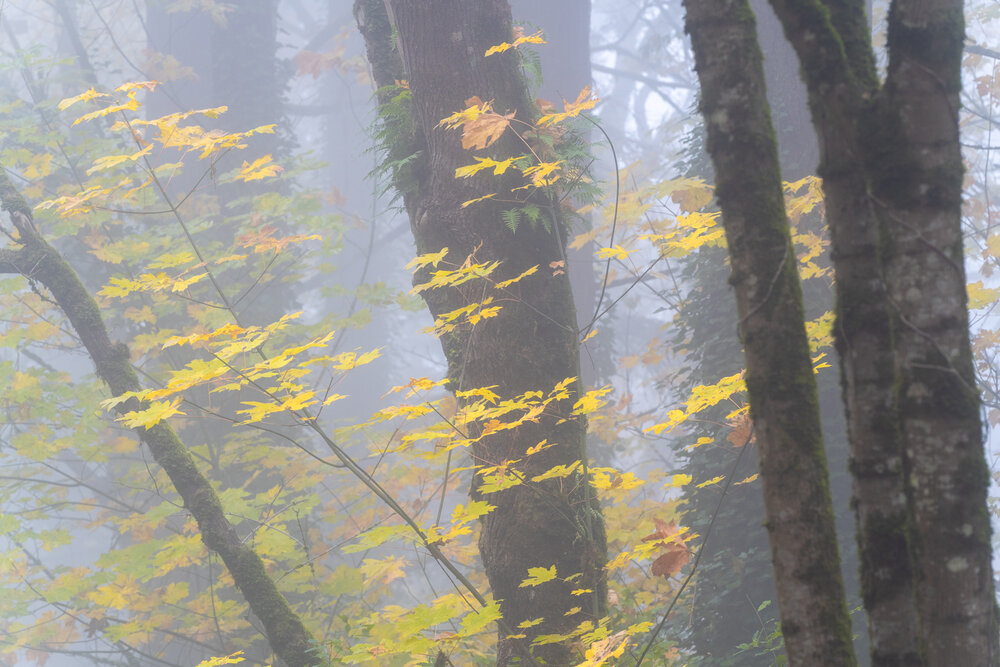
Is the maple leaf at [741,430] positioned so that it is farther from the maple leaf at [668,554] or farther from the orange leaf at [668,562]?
the orange leaf at [668,562]

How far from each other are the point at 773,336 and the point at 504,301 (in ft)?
7.68

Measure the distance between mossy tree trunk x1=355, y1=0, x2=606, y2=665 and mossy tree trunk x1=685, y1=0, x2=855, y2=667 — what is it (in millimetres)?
1969

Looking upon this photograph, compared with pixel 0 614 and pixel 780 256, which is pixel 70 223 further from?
pixel 780 256

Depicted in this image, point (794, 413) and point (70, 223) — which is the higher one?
point (70, 223)

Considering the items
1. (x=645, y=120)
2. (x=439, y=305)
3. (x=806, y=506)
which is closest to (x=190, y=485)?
(x=439, y=305)

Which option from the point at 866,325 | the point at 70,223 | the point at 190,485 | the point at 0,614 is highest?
the point at 70,223

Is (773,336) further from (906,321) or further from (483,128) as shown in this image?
(483,128)

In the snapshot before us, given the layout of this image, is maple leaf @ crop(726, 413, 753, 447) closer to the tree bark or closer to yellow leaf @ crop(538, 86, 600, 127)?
yellow leaf @ crop(538, 86, 600, 127)

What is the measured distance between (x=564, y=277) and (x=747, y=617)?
123 inches

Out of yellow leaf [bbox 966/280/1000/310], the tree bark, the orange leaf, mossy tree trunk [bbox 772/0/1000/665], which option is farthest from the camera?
yellow leaf [bbox 966/280/1000/310]

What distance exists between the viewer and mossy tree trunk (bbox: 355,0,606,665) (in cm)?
342

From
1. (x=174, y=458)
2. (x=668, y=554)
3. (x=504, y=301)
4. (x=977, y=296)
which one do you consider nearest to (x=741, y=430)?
(x=668, y=554)

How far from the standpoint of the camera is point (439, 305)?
393cm

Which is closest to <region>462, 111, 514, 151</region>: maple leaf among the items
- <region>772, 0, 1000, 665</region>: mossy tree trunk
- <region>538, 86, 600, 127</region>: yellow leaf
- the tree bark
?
<region>538, 86, 600, 127</region>: yellow leaf
